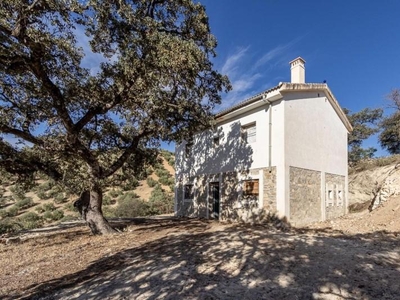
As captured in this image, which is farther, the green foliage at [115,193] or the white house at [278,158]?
the green foliage at [115,193]

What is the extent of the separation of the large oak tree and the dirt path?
2.71m

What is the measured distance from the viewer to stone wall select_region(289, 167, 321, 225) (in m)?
11.8

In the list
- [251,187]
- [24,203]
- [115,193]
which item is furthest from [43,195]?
[251,187]

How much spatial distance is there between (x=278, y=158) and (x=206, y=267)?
6997 millimetres

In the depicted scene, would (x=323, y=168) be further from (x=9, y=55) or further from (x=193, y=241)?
(x=9, y=55)

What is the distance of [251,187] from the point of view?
42.8ft

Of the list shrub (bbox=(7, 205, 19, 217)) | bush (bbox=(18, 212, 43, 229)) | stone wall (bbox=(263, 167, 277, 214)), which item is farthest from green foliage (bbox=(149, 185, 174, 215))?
stone wall (bbox=(263, 167, 277, 214))

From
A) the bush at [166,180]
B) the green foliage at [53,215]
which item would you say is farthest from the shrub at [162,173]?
the green foliage at [53,215]

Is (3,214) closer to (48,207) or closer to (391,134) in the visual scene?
(48,207)

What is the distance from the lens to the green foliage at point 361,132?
27.3 meters

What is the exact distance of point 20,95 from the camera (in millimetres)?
9422

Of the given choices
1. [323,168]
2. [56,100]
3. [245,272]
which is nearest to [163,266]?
[245,272]

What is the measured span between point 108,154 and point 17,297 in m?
7.11

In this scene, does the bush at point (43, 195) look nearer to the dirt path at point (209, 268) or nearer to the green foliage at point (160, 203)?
the green foliage at point (160, 203)
